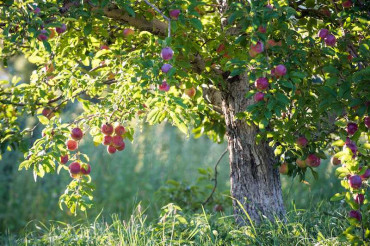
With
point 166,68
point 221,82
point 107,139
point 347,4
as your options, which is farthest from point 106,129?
point 347,4

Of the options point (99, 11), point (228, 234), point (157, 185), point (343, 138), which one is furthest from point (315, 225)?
point (157, 185)

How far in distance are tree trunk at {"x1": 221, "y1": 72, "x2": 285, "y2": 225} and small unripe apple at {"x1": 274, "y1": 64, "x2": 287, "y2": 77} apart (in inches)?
38.6

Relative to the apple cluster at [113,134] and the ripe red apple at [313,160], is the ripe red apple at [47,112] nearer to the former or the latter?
the apple cluster at [113,134]

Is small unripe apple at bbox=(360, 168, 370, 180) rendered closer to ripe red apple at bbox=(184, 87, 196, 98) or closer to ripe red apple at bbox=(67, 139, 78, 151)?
ripe red apple at bbox=(184, 87, 196, 98)

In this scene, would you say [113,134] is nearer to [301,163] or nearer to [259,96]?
[259,96]

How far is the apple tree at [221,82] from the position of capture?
7.13 ft

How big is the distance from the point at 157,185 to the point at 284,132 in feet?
11.0

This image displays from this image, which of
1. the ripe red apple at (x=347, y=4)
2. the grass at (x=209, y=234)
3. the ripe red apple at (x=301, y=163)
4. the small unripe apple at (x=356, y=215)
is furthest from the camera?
the ripe red apple at (x=301, y=163)

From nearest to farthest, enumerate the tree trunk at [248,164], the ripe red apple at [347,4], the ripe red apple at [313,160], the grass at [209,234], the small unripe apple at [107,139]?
1. the ripe red apple at [347,4]
2. the small unripe apple at [107,139]
3. the grass at [209,234]
4. the ripe red apple at [313,160]
5. the tree trunk at [248,164]

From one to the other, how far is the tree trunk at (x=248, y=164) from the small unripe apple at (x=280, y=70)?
98 cm

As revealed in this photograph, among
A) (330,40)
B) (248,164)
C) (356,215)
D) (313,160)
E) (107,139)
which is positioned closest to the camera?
(356,215)

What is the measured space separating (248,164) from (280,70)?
1142mm

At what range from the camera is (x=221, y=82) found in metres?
2.92

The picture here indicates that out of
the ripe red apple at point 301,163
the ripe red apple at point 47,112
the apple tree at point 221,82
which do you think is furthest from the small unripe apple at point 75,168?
the ripe red apple at point 301,163
